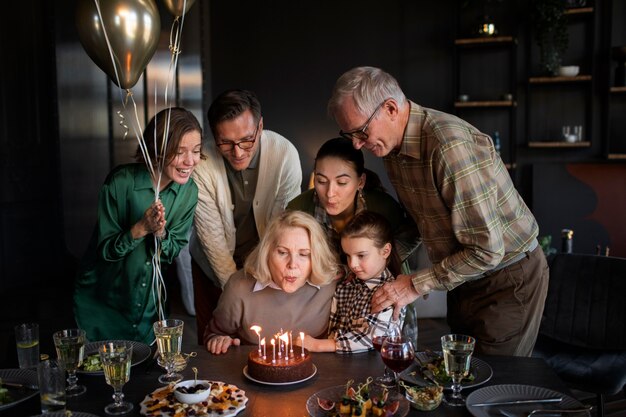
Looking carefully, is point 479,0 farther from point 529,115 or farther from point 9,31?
point 9,31

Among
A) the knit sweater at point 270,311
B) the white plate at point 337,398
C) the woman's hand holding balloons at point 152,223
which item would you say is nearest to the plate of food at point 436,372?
the white plate at point 337,398

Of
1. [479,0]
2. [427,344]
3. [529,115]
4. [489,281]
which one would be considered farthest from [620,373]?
[479,0]

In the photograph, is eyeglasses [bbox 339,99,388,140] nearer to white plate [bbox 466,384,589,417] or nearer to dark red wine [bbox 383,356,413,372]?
dark red wine [bbox 383,356,413,372]

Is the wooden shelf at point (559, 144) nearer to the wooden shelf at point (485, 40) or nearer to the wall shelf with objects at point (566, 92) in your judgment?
the wall shelf with objects at point (566, 92)

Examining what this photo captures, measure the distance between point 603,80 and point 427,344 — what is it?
11.4 ft

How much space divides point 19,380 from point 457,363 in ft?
3.97

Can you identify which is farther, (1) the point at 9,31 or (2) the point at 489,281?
(1) the point at 9,31

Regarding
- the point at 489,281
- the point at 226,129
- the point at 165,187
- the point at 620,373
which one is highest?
the point at 226,129

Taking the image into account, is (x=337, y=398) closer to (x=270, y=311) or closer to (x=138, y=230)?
→ (x=270, y=311)

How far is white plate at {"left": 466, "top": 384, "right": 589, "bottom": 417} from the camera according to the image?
1.55 metres

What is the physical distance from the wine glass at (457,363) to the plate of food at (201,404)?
527mm

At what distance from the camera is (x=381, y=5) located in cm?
652

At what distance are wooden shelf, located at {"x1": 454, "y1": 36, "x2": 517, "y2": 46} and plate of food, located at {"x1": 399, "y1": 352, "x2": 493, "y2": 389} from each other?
4879mm

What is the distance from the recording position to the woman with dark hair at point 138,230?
2.28m
